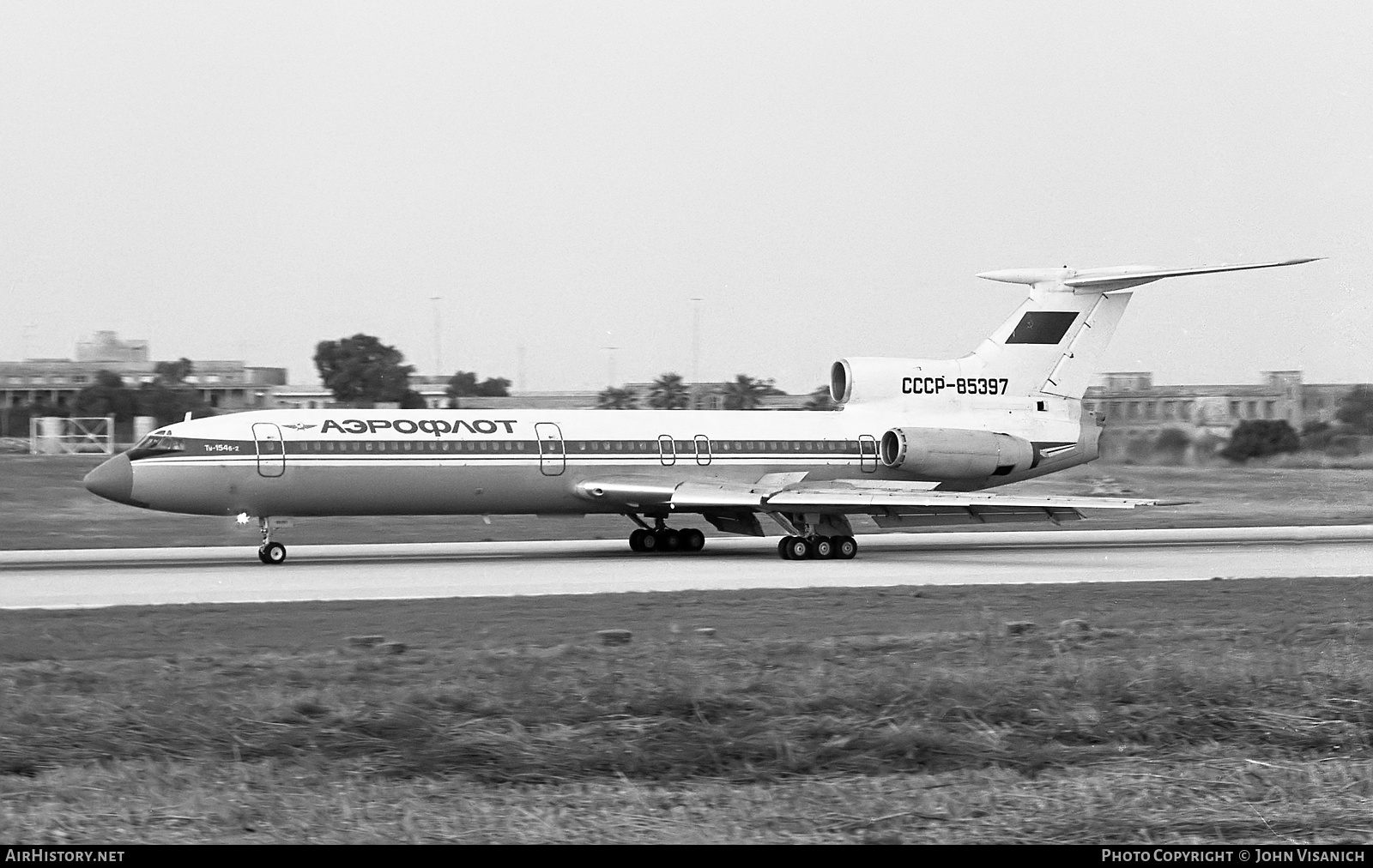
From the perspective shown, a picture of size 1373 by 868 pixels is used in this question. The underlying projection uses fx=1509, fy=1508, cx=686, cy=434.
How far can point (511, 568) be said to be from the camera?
27.2 meters

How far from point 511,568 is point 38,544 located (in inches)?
533

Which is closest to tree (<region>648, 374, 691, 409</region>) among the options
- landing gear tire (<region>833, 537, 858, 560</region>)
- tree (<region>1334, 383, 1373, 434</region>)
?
landing gear tire (<region>833, 537, 858, 560</region>)

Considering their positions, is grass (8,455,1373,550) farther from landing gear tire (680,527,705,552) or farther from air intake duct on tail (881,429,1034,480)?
landing gear tire (680,527,705,552)

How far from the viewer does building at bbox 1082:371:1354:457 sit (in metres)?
21.9

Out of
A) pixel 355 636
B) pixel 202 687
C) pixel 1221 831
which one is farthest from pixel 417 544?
pixel 1221 831

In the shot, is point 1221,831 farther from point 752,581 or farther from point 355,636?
point 752,581

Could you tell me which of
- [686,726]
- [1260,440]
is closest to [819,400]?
[1260,440]

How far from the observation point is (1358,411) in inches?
840

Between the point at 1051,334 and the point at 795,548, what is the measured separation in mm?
8864

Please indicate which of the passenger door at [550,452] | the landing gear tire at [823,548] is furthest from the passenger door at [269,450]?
the landing gear tire at [823,548]

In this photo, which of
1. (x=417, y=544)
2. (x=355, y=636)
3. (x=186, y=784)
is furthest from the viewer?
(x=417, y=544)

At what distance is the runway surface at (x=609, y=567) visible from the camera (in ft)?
75.5

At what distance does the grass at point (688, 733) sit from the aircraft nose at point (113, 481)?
35.6 ft
